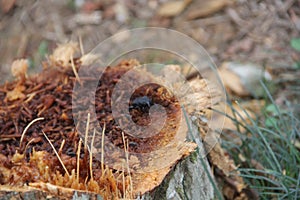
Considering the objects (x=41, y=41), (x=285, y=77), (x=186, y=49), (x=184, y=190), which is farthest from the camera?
(x=41, y=41)

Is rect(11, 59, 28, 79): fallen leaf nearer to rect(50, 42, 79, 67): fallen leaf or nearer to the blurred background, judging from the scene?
rect(50, 42, 79, 67): fallen leaf

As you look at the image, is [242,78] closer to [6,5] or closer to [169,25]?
[169,25]

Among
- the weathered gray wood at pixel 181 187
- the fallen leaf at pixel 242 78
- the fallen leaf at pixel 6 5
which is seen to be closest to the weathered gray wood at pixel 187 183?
the weathered gray wood at pixel 181 187

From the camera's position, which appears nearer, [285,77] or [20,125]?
[20,125]

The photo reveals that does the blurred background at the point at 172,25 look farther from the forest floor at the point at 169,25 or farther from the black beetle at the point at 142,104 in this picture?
the black beetle at the point at 142,104

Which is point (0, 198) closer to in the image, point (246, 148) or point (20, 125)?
point (20, 125)

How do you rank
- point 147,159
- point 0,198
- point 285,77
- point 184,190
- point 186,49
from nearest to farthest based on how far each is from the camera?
point 0,198 → point 147,159 → point 184,190 → point 285,77 → point 186,49

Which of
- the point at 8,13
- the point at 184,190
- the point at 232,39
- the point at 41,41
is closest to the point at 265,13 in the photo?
the point at 232,39
